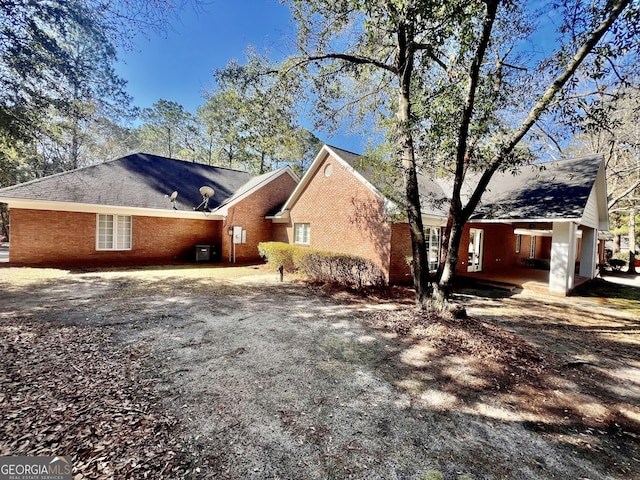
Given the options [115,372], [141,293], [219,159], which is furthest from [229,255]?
[219,159]

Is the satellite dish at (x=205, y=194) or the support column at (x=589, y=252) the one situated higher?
the satellite dish at (x=205, y=194)

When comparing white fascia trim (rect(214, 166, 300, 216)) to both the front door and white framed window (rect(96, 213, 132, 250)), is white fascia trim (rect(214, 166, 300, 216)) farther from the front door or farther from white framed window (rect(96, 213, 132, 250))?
the front door

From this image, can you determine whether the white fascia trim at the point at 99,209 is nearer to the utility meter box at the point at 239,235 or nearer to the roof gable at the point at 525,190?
the utility meter box at the point at 239,235

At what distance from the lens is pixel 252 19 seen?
24.5 feet

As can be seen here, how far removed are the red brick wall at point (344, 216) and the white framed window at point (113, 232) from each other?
351 inches

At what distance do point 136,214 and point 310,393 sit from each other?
1406cm

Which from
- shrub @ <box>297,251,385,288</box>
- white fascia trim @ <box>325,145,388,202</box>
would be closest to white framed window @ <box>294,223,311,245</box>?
shrub @ <box>297,251,385,288</box>

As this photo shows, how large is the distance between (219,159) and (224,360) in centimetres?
3031

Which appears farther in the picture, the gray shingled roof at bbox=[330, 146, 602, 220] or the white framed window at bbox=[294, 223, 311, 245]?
the white framed window at bbox=[294, 223, 311, 245]

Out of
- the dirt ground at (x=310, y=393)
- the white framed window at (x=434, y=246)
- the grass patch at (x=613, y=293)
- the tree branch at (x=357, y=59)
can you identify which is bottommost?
the grass patch at (x=613, y=293)

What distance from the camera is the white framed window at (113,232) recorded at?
43.6ft

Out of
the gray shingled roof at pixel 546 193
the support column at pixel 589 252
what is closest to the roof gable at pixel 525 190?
the gray shingled roof at pixel 546 193

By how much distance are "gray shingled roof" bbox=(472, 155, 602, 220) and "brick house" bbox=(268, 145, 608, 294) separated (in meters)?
0.03

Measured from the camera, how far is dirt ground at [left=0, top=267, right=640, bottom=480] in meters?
2.42
